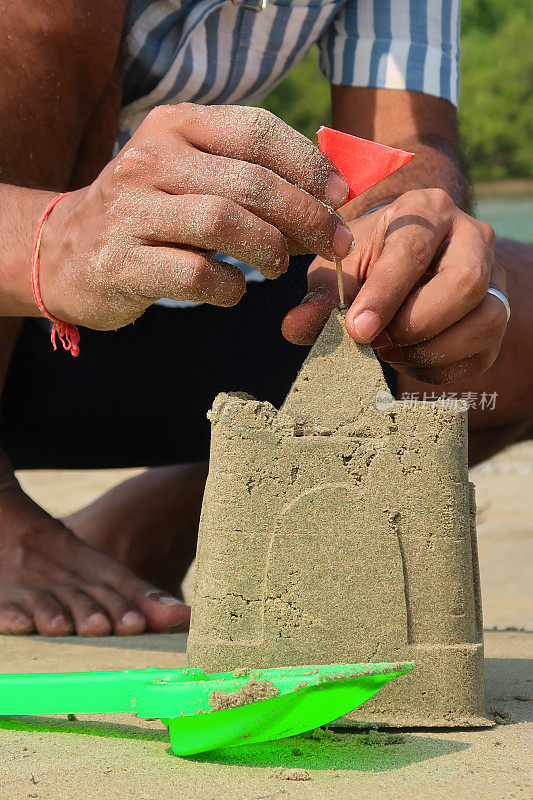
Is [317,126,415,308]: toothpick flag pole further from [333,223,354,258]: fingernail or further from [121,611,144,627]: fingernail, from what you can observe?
[121,611,144,627]: fingernail

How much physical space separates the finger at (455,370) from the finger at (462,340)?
0.02 meters

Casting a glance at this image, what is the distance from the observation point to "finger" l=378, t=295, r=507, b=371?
1839mm

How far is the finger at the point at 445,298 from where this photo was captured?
1.76 meters

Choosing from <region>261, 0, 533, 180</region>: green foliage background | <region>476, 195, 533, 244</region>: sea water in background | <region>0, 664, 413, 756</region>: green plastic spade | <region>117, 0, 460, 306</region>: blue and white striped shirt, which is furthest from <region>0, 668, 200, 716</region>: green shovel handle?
<region>261, 0, 533, 180</region>: green foliage background

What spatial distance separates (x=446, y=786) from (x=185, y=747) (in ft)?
1.28

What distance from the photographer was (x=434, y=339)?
72.2 inches

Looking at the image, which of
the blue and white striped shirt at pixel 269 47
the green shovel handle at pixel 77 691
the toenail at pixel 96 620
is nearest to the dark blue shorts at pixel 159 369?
the blue and white striped shirt at pixel 269 47

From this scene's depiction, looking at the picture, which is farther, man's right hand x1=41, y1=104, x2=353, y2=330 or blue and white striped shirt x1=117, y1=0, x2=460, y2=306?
blue and white striped shirt x1=117, y1=0, x2=460, y2=306

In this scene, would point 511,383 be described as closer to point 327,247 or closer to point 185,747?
point 327,247

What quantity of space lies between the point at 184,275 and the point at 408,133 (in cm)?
143

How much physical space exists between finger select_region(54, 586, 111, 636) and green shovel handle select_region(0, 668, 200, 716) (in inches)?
33.2

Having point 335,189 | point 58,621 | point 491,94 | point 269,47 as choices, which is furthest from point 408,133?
point 491,94

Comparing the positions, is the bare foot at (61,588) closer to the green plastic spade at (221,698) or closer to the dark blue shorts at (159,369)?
the dark blue shorts at (159,369)

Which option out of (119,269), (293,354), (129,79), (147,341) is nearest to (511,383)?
(293,354)
